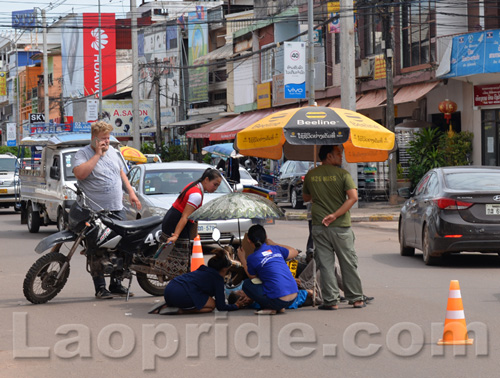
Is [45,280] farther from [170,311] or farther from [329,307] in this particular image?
[329,307]

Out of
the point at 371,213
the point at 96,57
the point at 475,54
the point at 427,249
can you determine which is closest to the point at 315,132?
the point at 427,249

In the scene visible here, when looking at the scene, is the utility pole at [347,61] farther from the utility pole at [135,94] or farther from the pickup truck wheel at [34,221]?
the utility pole at [135,94]

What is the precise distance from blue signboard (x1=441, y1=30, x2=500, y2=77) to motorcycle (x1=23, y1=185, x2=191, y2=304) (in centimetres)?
1751

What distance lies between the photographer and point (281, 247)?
32.4 feet

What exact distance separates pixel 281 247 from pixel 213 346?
2.24 m

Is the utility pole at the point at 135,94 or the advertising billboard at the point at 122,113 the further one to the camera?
the advertising billboard at the point at 122,113

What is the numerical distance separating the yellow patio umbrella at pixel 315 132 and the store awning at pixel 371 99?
21.9 m

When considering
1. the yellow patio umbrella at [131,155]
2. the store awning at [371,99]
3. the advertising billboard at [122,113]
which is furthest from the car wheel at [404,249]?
the advertising billboard at [122,113]

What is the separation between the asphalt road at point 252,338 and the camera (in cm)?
705

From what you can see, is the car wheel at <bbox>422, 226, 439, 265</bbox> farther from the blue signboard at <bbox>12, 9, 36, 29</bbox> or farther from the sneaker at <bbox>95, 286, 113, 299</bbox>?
the blue signboard at <bbox>12, 9, 36, 29</bbox>

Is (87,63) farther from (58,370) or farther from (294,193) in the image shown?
(58,370)

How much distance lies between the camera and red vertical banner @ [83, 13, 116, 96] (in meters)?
80.4

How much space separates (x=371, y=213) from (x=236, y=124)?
19325 mm

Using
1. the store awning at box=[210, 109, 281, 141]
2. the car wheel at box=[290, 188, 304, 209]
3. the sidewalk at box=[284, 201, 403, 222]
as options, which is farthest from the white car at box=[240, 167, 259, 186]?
the store awning at box=[210, 109, 281, 141]
